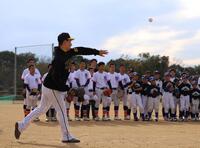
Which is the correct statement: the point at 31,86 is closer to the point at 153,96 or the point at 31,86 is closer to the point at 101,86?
the point at 101,86

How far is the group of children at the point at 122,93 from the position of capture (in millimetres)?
16172

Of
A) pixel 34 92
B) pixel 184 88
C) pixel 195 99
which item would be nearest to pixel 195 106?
pixel 195 99

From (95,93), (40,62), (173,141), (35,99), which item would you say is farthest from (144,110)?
(40,62)

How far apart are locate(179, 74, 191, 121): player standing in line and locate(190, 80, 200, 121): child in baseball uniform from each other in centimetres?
22

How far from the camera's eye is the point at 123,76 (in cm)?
1708

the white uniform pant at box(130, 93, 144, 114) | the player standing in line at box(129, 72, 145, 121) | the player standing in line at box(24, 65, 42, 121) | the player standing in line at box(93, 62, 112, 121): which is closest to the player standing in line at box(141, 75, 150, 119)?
the player standing in line at box(129, 72, 145, 121)

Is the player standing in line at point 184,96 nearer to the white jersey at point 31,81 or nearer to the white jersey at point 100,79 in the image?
the white jersey at point 100,79

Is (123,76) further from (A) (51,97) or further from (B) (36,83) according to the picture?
(A) (51,97)

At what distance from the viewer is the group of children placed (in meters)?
16.2

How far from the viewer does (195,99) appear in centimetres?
1739

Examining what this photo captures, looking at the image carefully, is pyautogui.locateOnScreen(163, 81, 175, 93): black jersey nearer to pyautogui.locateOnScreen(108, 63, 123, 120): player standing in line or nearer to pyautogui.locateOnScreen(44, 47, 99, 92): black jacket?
pyautogui.locateOnScreen(108, 63, 123, 120): player standing in line

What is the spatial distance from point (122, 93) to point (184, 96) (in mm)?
2374

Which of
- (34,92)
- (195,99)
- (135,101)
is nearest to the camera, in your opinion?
(34,92)

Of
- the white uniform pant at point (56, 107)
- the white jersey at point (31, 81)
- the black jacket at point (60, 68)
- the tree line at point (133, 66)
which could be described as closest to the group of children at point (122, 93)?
the white jersey at point (31, 81)
